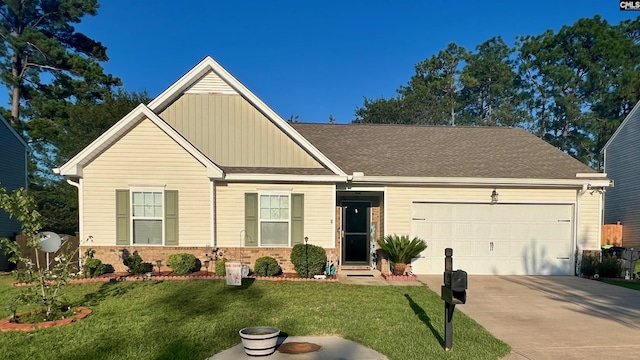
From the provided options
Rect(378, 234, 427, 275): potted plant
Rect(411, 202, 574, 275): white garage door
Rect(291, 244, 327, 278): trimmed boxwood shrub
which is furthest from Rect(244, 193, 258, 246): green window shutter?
Rect(411, 202, 574, 275): white garage door

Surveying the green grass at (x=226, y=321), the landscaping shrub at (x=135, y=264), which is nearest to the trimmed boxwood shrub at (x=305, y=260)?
the green grass at (x=226, y=321)

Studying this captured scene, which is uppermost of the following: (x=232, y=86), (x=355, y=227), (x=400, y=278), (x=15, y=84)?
(x=15, y=84)

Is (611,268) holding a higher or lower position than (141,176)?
lower

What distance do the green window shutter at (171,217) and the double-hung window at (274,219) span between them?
2400mm

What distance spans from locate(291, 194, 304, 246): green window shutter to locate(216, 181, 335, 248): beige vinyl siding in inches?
4.9

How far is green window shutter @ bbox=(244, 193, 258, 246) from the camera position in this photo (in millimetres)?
10945

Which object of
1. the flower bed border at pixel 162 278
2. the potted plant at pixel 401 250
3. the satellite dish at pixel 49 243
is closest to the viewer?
the satellite dish at pixel 49 243

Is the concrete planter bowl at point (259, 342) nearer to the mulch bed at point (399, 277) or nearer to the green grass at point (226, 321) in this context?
the green grass at point (226, 321)

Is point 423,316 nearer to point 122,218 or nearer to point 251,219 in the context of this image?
point 251,219

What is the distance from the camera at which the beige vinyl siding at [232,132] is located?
1153cm

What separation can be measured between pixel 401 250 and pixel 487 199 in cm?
353

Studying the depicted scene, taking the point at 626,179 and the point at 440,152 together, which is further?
the point at 626,179

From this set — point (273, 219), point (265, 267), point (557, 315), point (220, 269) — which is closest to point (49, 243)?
point (220, 269)

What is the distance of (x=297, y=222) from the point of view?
11.0 metres
